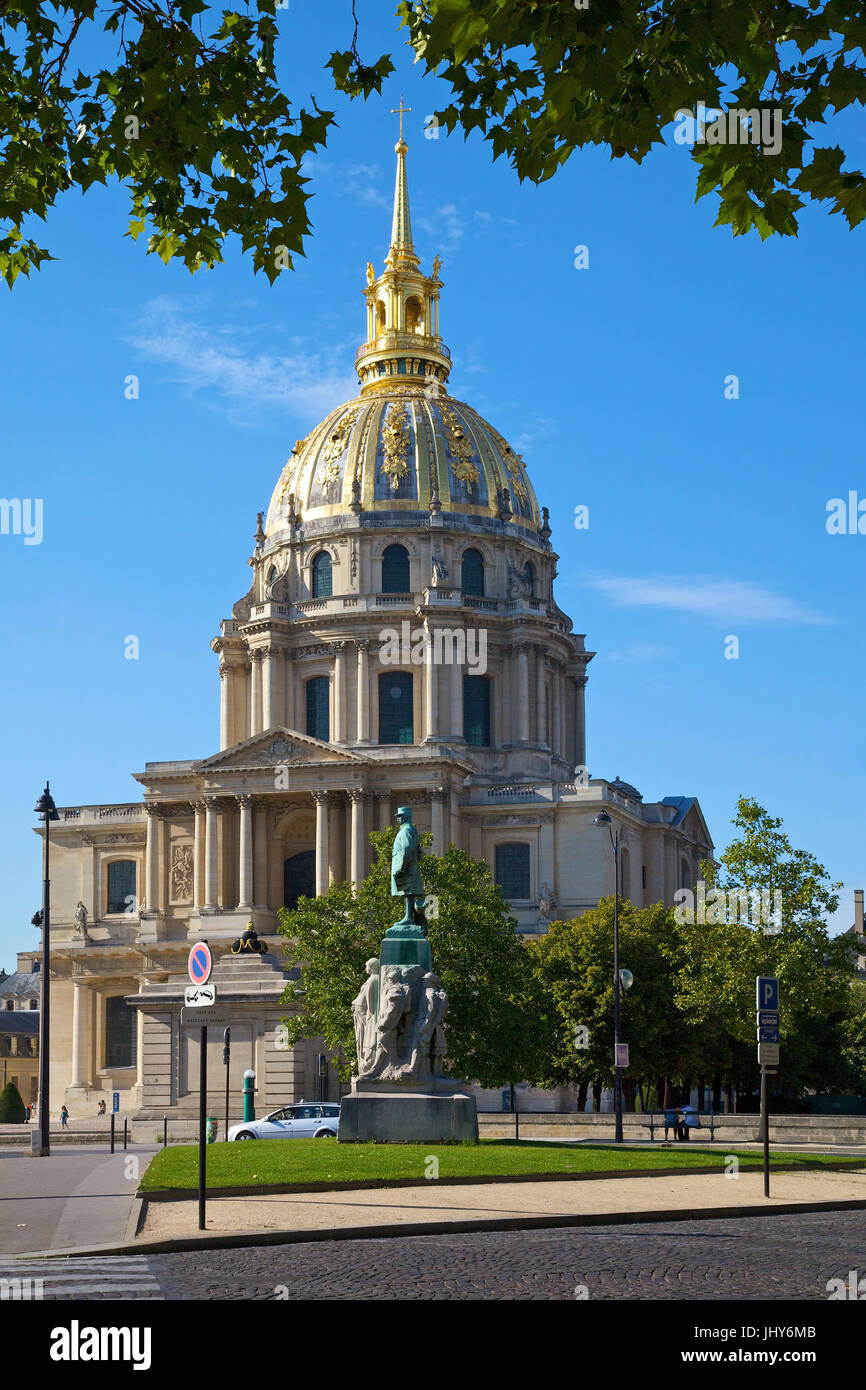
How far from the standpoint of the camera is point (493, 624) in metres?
99.8

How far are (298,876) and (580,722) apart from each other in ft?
74.3

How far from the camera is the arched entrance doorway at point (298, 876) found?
9050 centimetres

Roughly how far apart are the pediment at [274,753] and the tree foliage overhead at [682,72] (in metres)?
75.4

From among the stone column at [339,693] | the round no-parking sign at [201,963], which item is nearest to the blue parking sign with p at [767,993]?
the round no-parking sign at [201,963]

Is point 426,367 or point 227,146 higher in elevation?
point 426,367

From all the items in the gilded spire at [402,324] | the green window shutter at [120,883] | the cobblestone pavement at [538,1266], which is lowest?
the cobblestone pavement at [538,1266]

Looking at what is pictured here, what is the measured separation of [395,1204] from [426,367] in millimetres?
90423

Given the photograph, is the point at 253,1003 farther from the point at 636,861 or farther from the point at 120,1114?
the point at 636,861

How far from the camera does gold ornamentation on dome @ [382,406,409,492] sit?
3989 inches

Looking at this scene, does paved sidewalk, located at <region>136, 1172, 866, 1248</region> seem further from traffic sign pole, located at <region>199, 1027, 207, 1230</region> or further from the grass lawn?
the grass lawn

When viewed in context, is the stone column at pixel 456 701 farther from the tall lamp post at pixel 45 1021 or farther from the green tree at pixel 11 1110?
the tall lamp post at pixel 45 1021

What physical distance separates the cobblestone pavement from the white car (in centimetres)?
2099

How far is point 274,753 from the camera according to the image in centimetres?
8725

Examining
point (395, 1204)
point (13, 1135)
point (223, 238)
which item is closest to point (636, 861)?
point (13, 1135)
